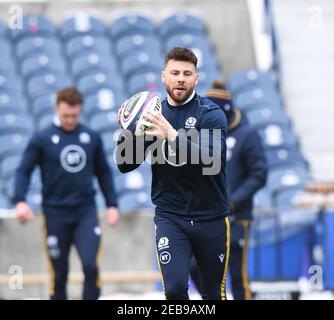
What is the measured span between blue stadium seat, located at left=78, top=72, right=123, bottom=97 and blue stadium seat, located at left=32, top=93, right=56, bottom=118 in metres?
0.54

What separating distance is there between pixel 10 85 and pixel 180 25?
10.1 feet

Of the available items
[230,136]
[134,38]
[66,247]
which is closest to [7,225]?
[66,247]

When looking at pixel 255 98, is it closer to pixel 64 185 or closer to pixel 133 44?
pixel 133 44

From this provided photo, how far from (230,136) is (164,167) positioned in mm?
2683

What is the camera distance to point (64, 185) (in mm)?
9367

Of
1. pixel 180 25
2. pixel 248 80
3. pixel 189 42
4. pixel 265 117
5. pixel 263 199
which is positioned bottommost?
pixel 263 199

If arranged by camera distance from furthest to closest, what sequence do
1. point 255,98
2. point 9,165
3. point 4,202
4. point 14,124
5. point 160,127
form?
point 255,98
point 14,124
point 9,165
point 4,202
point 160,127

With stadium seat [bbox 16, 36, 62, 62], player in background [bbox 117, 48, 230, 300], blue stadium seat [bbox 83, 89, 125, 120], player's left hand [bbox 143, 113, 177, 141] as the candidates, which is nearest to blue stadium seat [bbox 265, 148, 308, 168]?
blue stadium seat [bbox 83, 89, 125, 120]

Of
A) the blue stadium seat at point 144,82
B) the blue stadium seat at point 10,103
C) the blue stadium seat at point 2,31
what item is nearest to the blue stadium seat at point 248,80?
the blue stadium seat at point 144,82

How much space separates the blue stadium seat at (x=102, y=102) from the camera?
15523 mm

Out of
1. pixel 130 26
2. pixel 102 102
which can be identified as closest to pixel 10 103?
pixel 102 102

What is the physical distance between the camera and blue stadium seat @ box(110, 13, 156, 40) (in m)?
17.2

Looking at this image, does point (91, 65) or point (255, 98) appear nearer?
point (255, 98)

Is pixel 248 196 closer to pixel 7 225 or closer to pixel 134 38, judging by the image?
pixel 7 225
